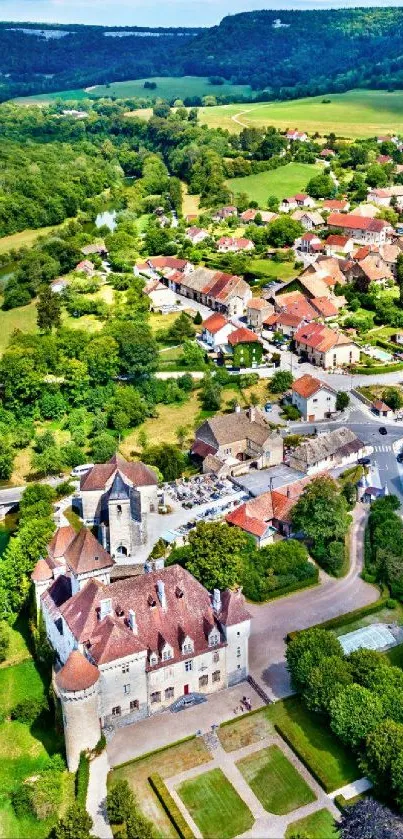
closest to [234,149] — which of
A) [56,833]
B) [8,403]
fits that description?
[8,403]

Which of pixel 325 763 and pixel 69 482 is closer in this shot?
pixel 325 763

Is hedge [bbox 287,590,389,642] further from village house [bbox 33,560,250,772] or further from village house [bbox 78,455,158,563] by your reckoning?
village house [bbox 78,455,158,563]

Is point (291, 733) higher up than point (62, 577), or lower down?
lower down

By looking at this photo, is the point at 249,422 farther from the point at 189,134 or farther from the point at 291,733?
the point at 189,134

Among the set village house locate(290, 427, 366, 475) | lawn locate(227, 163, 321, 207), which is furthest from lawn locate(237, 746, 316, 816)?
lawn locate(227, 163, 321, 207)

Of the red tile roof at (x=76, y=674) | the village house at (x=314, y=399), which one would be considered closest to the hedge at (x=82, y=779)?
the red tile roof at (x=76, y=674)

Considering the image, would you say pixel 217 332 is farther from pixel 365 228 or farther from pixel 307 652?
pixel 307 652

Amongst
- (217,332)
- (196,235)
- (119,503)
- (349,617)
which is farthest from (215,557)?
(196,235)
